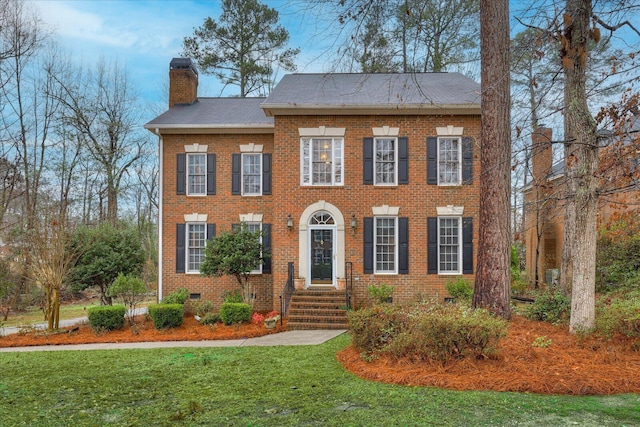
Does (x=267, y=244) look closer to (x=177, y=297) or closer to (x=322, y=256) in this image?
(x=322, y=256)

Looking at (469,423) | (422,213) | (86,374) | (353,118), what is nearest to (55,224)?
(86,374)

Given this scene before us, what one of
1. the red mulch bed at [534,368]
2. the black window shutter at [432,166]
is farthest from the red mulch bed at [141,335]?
the black window shutter at [432,166]

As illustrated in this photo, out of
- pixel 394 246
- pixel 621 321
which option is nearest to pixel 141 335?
pixel 394 246

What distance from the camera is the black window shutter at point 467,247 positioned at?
13367 mm

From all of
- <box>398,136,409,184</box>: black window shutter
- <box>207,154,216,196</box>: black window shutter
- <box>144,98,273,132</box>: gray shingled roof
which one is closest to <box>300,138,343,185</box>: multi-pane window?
<box>144,98,273,132</box>: gray shingled roof

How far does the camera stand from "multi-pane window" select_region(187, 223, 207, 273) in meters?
14.6

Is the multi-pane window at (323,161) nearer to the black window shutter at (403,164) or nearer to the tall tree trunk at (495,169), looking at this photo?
the black window shutter at (403,164)

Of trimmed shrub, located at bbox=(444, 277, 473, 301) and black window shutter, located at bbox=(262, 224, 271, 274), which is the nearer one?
trimmed shrub, located at bbox=(444, 277, 473, 301)

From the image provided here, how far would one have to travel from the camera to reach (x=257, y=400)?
17.3 ft

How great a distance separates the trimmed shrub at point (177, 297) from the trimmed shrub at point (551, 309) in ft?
31.9

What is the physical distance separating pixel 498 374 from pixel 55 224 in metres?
11.0

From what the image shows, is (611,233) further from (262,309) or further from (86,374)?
(86,374)

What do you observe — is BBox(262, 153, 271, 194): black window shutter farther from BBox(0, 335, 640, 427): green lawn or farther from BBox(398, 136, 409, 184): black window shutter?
BBox(0, 335, 640, 427): green lawn

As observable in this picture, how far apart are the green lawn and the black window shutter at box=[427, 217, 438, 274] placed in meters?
6.68
